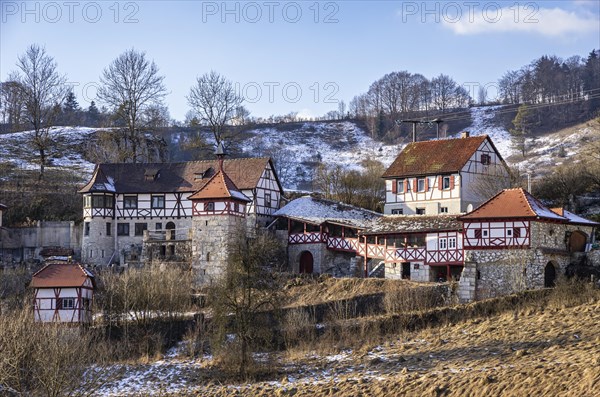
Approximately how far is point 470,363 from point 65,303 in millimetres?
20600

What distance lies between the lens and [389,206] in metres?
57.7

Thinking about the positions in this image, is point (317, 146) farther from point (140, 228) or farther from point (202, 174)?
point (140, 228)

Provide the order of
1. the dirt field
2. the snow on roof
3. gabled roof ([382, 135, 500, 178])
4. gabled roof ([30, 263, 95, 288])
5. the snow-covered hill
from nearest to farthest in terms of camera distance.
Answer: the dirt field
gabled roof ([30, 263, 95, 288])
the snow on roof
gabled roof ([382, 135, 500, 178])
the snow-covered hill

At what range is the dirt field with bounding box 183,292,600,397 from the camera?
2838 cm

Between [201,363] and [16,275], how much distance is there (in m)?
15.4

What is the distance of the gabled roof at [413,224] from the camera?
46.6 meters

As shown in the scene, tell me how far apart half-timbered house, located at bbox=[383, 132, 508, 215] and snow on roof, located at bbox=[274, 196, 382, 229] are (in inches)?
136

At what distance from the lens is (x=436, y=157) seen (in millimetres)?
57219

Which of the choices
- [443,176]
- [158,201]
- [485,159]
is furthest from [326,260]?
[158,201]

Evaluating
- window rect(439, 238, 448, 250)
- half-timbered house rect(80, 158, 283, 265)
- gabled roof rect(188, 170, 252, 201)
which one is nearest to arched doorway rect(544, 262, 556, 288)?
window rect(439, 238, 448, 250)

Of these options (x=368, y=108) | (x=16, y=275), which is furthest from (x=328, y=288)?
(x=368, y=108)

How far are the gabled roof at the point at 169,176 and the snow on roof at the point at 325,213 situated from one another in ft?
9.74

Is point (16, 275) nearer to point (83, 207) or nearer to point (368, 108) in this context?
point (83, 207)

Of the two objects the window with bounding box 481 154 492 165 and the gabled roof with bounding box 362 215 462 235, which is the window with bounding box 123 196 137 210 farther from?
the window with bounding box 481 154 492 165
